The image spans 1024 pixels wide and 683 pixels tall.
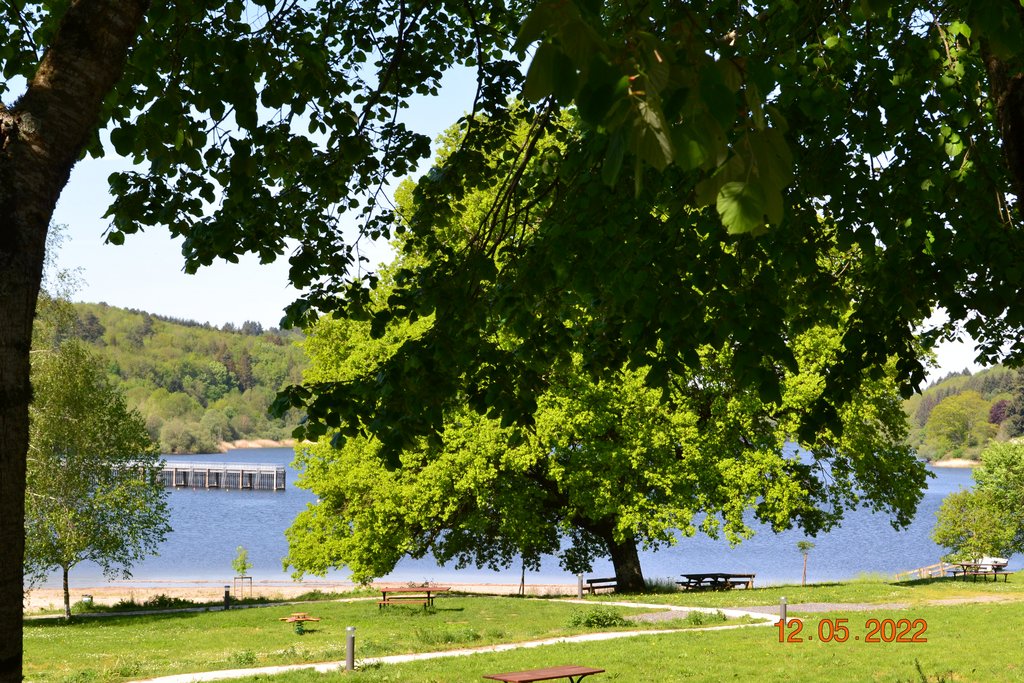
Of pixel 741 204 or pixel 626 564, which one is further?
pixel 626 564

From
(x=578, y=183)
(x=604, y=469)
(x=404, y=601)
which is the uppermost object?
(x=578, y=183)

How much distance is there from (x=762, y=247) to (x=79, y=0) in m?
5.34

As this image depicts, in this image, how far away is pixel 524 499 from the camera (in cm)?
2520

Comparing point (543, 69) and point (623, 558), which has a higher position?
point (543, 69)

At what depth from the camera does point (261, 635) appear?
19.9 metres

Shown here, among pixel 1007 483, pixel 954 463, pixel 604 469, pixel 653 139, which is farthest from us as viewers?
pixel 954 463

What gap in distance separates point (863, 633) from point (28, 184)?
16.1m

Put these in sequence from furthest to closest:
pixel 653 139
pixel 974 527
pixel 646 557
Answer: pixel 646 557 < pixel 974 527 < pixel 653 139

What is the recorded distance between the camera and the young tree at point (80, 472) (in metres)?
25.7

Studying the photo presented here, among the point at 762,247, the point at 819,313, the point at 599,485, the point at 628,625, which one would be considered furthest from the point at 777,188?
the point at 599,485

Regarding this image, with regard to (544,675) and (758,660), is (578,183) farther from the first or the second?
(758,660)

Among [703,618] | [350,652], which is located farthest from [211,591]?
[350,652]

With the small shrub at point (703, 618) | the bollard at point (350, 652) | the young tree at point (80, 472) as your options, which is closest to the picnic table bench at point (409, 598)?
the small shrub at point (703, 618)

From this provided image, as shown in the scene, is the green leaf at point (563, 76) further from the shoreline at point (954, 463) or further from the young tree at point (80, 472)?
the shoreline at point (954, 463)
